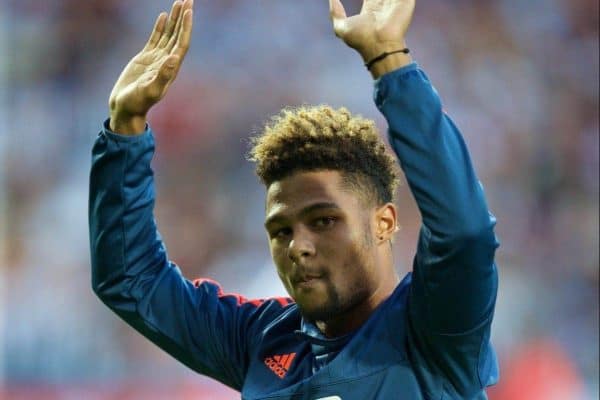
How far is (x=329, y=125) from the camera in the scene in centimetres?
212

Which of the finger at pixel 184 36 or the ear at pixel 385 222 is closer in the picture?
the ear at pixel 385 222

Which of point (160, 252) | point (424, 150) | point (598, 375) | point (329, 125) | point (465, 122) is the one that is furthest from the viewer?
point (465, 122)

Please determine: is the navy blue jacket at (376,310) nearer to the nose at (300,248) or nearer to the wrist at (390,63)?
the wrist at (390,63)

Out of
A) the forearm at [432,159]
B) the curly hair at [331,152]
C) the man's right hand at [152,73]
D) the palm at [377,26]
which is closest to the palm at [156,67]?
the man's right hand at [152,73]

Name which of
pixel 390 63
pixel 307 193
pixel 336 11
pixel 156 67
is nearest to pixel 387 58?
pixel 390 63

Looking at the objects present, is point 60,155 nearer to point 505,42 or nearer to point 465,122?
point 465,122

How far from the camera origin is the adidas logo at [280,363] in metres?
2.03

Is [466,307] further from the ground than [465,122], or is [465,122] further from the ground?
[465,122]

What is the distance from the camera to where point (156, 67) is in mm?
2156

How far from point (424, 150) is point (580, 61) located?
362 centimetres

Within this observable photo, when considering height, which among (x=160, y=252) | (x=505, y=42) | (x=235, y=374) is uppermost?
(x=505, y=42)

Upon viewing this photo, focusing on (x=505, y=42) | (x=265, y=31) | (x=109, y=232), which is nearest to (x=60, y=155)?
(x=265, y=31)

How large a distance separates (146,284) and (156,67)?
19.1 inches

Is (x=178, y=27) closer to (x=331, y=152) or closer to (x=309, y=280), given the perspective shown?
(x=331, y=152)
